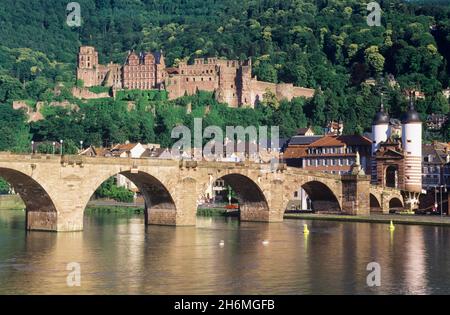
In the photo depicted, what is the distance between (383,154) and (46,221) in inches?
1721

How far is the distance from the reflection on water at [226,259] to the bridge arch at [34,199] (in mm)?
1068

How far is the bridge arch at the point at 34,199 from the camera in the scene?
66.4 m

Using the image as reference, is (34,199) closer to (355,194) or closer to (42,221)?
(42,221)

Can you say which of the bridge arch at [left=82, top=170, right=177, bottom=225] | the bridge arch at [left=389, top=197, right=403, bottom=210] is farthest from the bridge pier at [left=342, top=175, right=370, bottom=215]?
the bridge arch at [left=82, top=170, right=177, bottom=225]

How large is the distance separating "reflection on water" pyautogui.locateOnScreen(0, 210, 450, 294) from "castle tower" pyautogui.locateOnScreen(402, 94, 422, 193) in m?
22.0

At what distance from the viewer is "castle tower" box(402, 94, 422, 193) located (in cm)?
10150

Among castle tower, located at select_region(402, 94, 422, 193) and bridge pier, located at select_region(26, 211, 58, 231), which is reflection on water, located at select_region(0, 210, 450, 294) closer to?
bridge pier, located at select_region(26, 211, 58, 231)

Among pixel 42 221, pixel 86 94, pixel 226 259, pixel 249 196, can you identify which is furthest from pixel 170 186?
pixel 86 94

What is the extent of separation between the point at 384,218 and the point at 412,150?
54.3 feet

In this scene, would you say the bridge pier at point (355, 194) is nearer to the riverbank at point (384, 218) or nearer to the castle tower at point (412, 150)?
the riverbank at point (384, 218)

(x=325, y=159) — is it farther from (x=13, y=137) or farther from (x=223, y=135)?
(x=13, y=137)

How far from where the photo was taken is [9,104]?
16575cm

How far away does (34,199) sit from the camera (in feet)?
225

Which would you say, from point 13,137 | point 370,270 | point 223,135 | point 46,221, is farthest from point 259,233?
point 13,137
